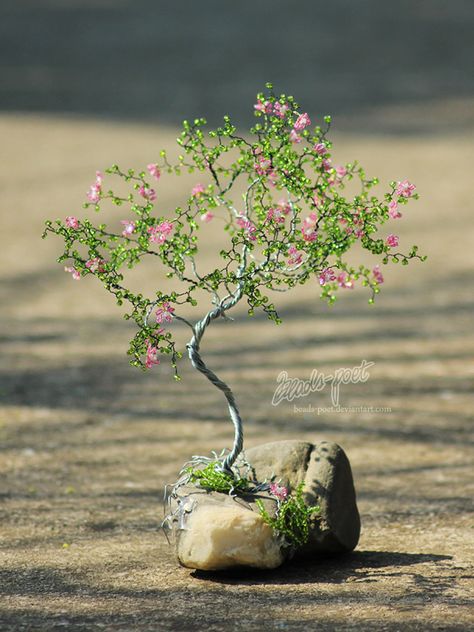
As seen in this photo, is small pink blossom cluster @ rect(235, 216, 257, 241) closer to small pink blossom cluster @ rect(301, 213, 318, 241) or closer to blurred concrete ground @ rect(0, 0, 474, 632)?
small pink blossom cluster @ rect(301, 213, 318, 241)

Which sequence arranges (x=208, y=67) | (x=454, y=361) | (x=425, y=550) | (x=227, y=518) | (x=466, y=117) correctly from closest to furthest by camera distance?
(x=227, y=518) → (x=425, y=550) → (x=454, y=361) → (x=466, y=117) → (x=208, y=67)

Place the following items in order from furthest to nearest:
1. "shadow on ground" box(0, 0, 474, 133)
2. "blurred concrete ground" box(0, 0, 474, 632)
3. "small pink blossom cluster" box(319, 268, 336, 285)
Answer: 1. "shadow on ground" box(0, 0, 474, 133)
2. "small pink blossom cluster" box(319, 268, 336, 285)
3. "blurred concrete ground" box(0, 0, 474, 632)

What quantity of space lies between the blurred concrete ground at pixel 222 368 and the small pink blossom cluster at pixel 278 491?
28 centimetres

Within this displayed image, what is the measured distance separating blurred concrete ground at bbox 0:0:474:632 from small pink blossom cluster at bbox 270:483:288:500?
0.28 metres

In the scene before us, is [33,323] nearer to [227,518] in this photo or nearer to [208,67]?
[227,518]

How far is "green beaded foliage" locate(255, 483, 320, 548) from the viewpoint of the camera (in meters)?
3.94

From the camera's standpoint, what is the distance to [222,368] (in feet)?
24.0

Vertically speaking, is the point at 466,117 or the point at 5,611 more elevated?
the point at 466,117

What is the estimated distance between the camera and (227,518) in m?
3.88

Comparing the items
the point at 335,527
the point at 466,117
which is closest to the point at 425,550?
the point at 335,527

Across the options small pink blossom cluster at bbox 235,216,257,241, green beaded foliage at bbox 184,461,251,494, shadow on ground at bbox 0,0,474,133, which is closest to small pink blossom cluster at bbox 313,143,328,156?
small pink blossom cluster at bbox 235,216,257,241

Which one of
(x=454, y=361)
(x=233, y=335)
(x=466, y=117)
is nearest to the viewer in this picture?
(x=454, y=361)

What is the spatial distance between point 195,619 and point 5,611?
2.13 feet

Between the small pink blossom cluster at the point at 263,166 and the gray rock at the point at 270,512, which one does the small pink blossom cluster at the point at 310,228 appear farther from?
the gray rock at the point at 270,512
